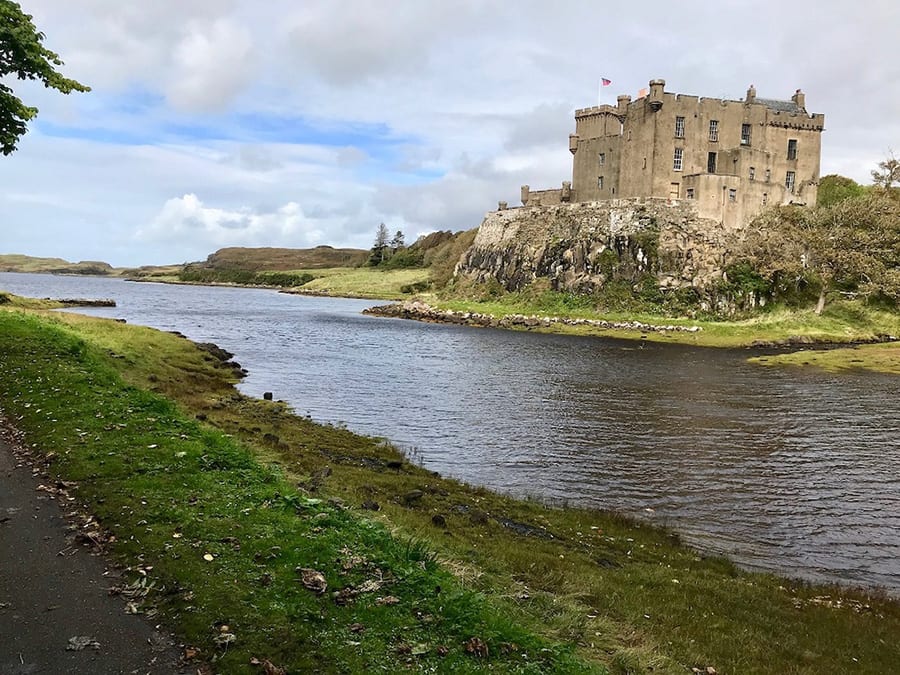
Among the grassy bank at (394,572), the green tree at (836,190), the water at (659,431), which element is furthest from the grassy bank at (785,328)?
the grassy bank at (394,572)

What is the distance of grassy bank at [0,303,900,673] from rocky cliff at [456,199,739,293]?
68537 mm

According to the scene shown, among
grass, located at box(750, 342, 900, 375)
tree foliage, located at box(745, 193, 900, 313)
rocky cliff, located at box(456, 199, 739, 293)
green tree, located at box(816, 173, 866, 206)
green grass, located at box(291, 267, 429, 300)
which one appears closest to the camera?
grass, located at box(750, 342, 900, 375)

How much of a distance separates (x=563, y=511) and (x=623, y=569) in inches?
166

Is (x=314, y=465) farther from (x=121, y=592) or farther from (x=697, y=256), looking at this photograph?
(x=697, y=256)

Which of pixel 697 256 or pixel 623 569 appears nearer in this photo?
pixel 623 569

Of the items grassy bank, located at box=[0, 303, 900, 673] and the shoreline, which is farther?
the shoreline

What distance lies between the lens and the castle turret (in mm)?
78500

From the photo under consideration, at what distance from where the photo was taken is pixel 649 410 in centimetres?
3080

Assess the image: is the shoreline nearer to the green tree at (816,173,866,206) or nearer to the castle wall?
the castle wall

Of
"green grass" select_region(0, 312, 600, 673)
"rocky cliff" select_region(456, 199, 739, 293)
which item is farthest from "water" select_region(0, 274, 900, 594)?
"rocky cliff" select_region(456, 199, 739, 293)

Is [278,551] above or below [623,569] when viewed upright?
above

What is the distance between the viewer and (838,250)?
69.1 meters

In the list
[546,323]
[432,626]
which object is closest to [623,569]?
[432,626]

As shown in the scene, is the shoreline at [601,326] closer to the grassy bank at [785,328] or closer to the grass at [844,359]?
the grassy bank at [785,328]
